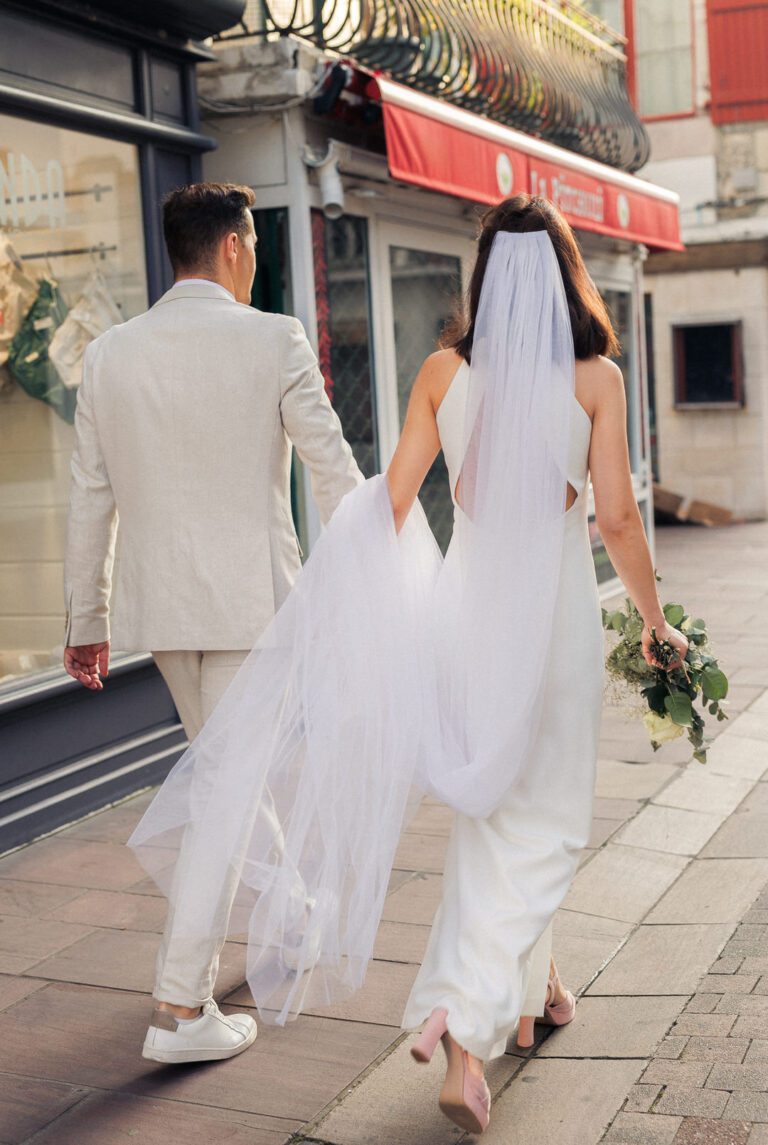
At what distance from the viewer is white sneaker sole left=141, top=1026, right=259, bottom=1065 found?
3266 millimetres

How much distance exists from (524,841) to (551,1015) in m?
0.68

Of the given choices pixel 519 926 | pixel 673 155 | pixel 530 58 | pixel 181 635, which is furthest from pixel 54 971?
pixel 673 155

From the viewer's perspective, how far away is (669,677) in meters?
3.33

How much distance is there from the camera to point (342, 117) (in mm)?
7070

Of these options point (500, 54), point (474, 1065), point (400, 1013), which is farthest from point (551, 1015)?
point (500, 54)

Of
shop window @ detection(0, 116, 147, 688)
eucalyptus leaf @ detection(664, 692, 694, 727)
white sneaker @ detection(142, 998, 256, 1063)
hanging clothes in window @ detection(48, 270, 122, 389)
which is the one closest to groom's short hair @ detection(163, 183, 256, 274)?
eucalyptus leaf @ detection(664, 692, 694, 727)

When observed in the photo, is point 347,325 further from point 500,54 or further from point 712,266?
point 712,266

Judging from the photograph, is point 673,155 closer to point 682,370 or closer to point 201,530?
point 682,370

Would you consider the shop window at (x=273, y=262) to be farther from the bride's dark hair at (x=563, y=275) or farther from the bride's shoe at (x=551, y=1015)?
the bride's shoe at (x=551, y=1015)

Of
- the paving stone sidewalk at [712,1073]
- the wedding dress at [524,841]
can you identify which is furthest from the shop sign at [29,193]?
the paving stone sidewalk at [712,1073]

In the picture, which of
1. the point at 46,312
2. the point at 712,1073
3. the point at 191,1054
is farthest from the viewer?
the point at 46,312

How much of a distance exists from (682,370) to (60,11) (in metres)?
12.7

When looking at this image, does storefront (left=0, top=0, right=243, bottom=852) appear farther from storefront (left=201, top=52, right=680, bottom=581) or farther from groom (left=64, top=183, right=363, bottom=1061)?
groom (left=64, top=183, right=363, bottom=1061)

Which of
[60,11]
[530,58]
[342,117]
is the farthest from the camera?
[530,58]
